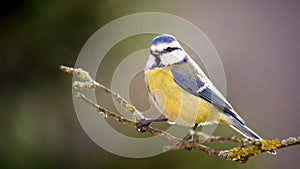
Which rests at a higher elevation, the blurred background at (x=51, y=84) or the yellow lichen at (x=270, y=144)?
the blurred background at (x=51, y=84)

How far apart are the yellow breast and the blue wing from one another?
16 mm

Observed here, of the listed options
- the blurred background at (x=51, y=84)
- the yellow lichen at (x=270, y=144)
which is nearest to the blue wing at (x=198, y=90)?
the yellow lichen at (x=270, y=144)

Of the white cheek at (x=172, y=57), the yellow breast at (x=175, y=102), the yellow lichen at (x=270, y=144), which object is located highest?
the white cheek at (x=172, y=57)

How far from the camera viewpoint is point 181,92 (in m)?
1.72

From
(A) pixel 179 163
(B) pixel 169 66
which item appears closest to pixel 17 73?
(A) pixel 179 163

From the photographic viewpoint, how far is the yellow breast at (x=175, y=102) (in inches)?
64.4

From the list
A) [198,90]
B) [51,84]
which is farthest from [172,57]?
[51,84]

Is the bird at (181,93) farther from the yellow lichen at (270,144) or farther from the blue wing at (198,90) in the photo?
the yellow lichen at (270,144)

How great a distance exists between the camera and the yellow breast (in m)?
1.63

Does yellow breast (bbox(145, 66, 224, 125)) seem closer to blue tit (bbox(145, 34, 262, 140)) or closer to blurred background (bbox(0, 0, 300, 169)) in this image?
A: blue tit (bbox(145, 34, 262, 140))

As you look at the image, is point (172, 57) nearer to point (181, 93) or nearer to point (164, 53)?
point (164, 53)

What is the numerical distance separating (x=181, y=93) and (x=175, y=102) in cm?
7

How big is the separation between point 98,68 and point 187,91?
4.19ft

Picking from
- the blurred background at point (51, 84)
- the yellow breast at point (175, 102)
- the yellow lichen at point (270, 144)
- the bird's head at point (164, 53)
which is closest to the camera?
the yellow lichen at point (270, 144)
